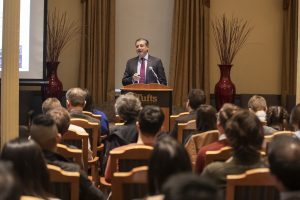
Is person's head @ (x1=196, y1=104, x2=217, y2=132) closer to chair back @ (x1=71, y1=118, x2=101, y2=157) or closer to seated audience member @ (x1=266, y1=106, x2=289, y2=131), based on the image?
seated audience member @ (x1=266, y1=106, x2=289, y2=131)

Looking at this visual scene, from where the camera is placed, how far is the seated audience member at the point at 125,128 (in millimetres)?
4488

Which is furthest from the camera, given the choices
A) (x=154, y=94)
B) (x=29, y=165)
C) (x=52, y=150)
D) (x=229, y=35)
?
(x=229, y=35)

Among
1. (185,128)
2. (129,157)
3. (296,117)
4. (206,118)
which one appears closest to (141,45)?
(185,128)

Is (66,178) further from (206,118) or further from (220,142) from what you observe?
(206,118)

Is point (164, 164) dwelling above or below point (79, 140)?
above

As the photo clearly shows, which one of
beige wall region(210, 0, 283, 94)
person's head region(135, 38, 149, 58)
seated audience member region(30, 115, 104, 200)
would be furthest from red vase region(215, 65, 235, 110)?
seated audience member region(30, 115, 104, 200)

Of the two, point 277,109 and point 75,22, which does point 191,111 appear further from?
point 75,22

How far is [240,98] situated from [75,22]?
126 inches

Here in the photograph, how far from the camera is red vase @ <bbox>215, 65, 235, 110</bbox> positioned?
9.72m

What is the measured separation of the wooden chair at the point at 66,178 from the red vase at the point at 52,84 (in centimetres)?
667

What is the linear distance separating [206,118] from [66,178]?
5.99 feet

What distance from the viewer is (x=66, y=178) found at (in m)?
2.86

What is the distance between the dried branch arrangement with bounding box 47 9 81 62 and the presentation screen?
3.60 ft

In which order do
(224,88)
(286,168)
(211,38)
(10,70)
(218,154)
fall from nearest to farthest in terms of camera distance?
1. (286,168)
2. (218,154)
3. (10,70)
4. (224,88)
5. (211,38)
